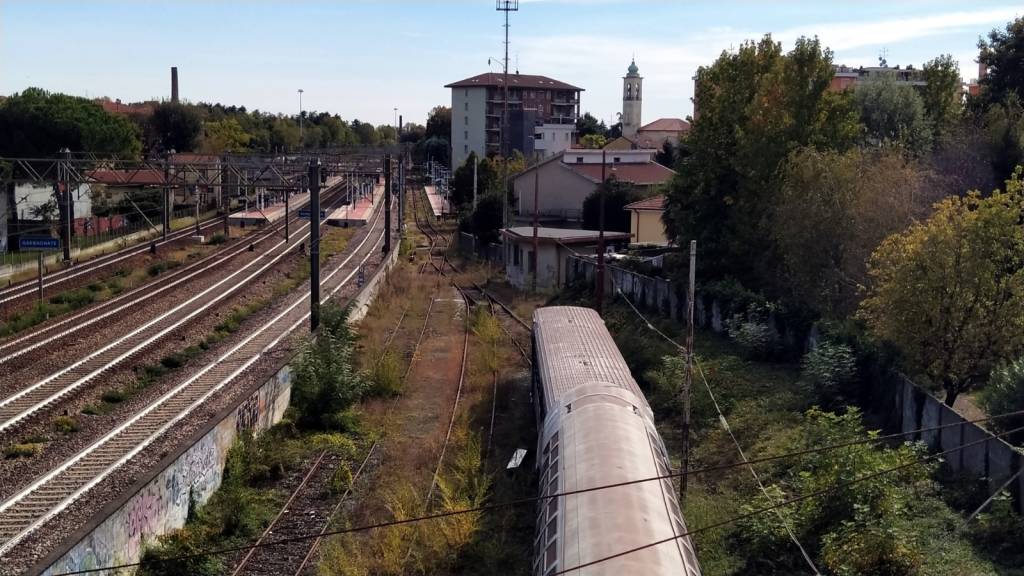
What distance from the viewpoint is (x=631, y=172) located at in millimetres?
67125

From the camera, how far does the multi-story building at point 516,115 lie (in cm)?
10856

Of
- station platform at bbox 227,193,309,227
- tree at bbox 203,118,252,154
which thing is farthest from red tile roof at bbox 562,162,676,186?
tree at bbox 203,118,252,154

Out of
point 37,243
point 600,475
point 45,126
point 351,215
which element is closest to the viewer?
point 600,475

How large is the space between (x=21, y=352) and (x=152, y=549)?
44.1 feet

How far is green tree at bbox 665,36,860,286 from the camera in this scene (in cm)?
2978

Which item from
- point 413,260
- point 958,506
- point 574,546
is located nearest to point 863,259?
point 958,506

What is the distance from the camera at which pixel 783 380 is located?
22797mm

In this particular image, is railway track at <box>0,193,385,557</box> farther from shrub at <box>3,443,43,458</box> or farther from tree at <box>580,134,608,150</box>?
tree at <box>580,134,608,150</box>

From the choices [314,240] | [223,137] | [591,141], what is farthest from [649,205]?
[223,137]

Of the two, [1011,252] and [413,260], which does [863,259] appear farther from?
[413,260]

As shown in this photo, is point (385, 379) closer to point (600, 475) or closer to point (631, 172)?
point (600, 475)

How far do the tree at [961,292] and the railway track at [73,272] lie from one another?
87.2 feet

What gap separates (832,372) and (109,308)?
23002mm

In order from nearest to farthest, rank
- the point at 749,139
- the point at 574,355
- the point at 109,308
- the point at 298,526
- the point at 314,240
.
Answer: the point at 298,526, the point at 574,355, the point at 314,240, the point at 749,139, the point at 109,308
